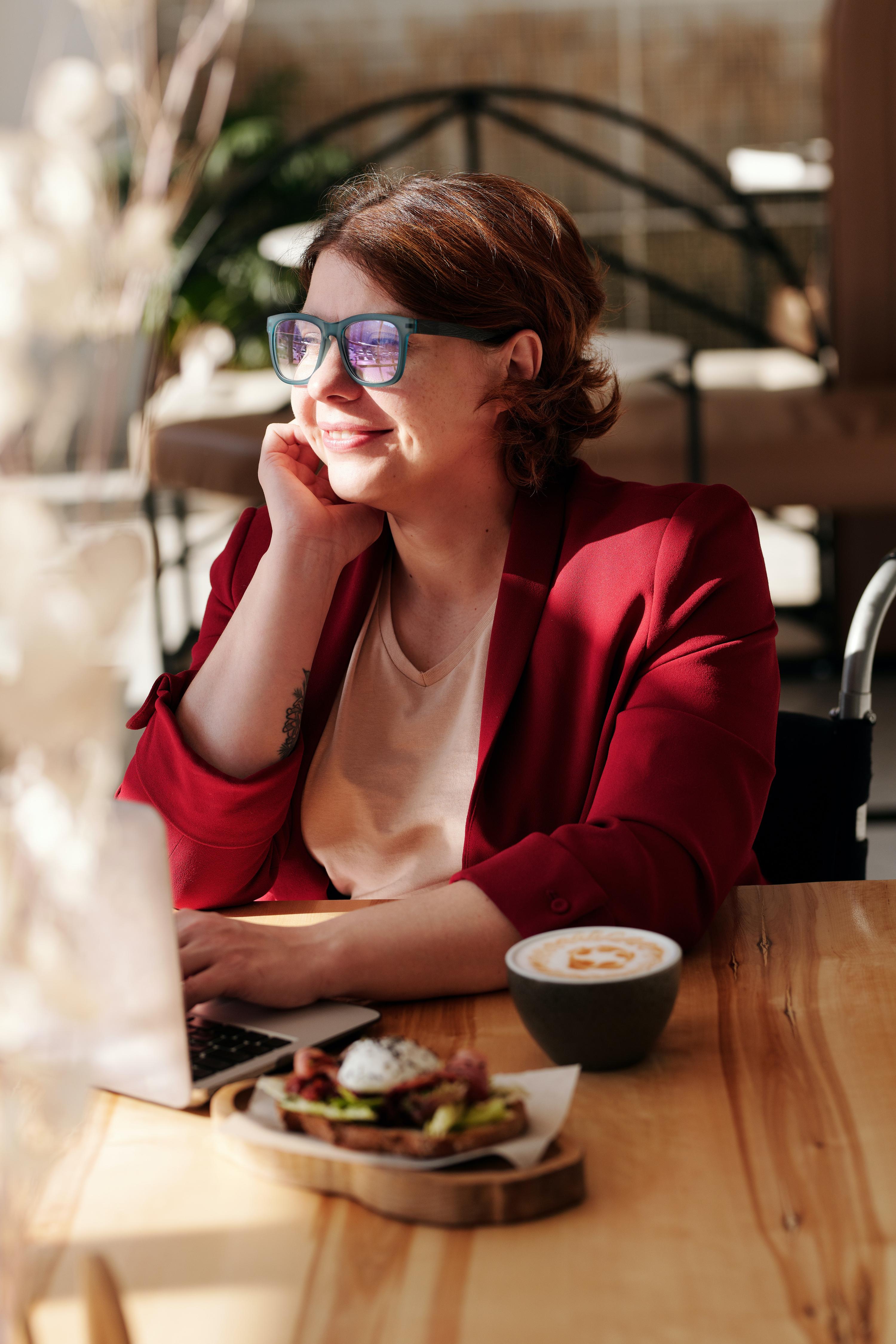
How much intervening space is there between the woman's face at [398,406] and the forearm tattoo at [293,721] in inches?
8.2

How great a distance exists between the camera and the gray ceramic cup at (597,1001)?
847 mm

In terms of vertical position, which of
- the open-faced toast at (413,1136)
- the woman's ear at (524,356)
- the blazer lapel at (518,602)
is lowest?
the open-faced toast at (413,1136)

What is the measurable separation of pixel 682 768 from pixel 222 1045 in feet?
1.48

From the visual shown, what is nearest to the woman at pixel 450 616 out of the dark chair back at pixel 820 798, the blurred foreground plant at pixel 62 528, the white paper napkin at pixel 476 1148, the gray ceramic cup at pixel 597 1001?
the dark chair back at pixel 820 798

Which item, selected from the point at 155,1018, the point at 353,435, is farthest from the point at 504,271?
the point at 155,1018

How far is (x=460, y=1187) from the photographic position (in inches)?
27.6

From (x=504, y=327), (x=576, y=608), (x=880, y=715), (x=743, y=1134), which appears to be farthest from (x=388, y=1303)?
(x=880, y=715)

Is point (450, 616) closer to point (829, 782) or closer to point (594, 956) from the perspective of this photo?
point (829, 782)

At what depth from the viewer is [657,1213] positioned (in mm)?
719

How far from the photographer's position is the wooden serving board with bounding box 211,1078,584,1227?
705 millimetres

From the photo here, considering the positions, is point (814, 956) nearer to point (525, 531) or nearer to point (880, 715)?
point (525, 531)

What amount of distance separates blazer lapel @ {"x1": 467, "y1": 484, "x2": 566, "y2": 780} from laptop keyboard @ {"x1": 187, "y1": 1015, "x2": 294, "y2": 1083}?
0.42 meters

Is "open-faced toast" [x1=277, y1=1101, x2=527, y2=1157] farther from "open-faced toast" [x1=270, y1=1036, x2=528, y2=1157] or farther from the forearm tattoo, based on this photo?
the forearm tattoo

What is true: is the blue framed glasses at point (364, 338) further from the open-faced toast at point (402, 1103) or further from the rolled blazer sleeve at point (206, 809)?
the open-faced toast at point (402, 1103)
